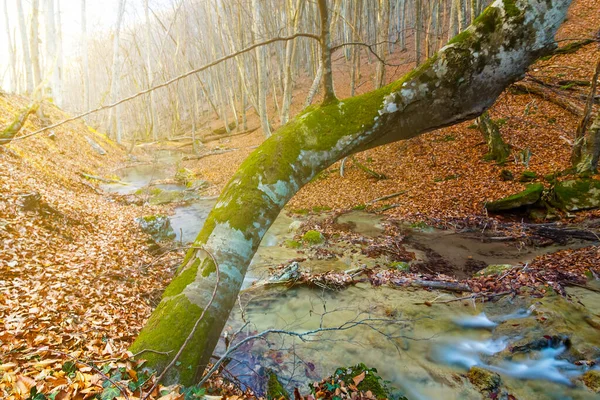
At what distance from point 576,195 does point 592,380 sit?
526cm

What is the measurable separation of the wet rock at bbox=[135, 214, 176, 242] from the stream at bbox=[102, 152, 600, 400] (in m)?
3.02

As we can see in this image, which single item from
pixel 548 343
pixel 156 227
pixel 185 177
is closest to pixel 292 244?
pixel 156 227

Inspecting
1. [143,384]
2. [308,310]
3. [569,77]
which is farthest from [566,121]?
[143,384]

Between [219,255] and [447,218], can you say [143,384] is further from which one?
[447,218]

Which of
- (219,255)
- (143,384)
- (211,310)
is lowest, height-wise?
(143,384)

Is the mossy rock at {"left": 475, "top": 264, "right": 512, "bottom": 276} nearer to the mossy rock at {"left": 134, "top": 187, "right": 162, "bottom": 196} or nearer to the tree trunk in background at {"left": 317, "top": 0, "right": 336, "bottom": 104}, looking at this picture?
the tree trunk in background at {"left": 317, "top": 0, "right": 336, "bottom": 104}

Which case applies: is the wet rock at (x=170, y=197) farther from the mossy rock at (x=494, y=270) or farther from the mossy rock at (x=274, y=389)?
the mossy rock at (x=494, y=270)

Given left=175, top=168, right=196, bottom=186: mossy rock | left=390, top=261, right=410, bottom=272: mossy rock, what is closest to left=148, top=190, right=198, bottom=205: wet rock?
left=175, top=168, right=196, bottom=186: mossy rock

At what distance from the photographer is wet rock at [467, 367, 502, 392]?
3.62 metres

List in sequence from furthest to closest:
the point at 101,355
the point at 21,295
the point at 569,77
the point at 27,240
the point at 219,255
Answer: the point at 569,77, the point at 27,240, the point at 21,295, the point at 101,355, the point at 219,255

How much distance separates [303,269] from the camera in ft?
21.6

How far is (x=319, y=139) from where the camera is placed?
257cm

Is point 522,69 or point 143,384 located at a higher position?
point 522,69

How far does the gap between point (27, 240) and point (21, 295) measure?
1.84 metres
